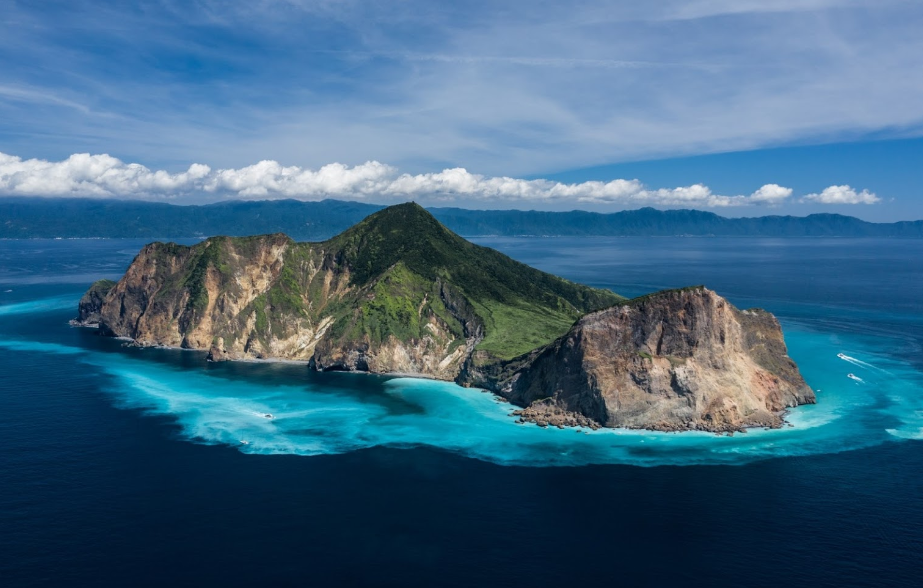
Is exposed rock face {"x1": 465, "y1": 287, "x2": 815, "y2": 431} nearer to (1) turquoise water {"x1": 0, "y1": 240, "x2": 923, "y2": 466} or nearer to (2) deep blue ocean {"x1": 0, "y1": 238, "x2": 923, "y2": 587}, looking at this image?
(1) turquoise water {"x1": 0, "y1": 240, "x2": 923, "y2": 466}

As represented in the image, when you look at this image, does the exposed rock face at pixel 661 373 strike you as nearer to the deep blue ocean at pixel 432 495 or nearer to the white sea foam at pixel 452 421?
the white sea foam at pixel 452 421

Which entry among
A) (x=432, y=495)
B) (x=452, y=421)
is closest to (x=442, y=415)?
(x=452, y=421)

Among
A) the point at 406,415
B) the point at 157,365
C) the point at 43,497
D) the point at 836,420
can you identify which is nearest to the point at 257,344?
the point at 157,365

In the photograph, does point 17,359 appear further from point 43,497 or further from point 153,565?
point 153,565

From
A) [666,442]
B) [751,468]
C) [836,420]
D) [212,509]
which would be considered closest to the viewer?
[212,509]

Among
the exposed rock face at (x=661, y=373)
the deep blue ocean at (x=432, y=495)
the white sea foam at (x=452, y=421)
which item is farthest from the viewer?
the exposed rock face at (x=661, y=373)

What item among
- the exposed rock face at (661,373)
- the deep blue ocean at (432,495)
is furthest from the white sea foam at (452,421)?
the exposed rock face at (661,373)

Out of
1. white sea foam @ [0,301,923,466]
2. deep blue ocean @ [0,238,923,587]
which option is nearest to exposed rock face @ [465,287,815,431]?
white sea foam @ [0,301,923,466]
